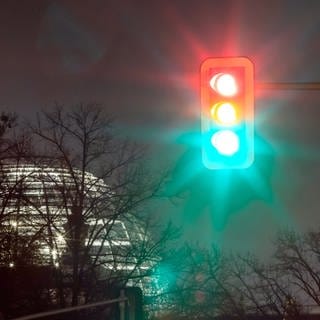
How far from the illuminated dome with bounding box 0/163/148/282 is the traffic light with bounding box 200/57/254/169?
25.7 m

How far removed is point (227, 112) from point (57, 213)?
1121 inches

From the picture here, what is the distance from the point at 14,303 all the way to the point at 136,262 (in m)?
5.97

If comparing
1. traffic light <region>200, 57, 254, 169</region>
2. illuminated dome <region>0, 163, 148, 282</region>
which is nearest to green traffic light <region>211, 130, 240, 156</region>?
traffic light <region>200, 57, 254, 169</region>

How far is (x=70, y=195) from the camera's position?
113 ft

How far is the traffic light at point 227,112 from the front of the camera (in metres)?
6.62

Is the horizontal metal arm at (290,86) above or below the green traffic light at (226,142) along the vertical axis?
above

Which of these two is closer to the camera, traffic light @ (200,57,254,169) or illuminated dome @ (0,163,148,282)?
traffic light @ (200,57,254,169)

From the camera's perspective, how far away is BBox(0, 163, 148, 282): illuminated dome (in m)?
32.4

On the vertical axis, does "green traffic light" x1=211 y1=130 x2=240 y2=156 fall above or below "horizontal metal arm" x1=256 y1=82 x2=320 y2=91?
below

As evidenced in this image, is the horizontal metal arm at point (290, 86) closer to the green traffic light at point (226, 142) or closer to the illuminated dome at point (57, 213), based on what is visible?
the green traffic light at point (226, 142)

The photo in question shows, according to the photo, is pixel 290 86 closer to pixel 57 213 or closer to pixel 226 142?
pixel 226 142

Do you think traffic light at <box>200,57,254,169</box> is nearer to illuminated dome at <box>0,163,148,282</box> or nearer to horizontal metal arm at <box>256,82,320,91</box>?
horizontal metal arm at <box>256,82,320,91</box>

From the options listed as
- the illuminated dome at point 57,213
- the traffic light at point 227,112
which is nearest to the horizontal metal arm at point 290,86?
the traffic light at point 227,112

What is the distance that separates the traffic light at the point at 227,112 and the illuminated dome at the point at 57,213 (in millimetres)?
25672
